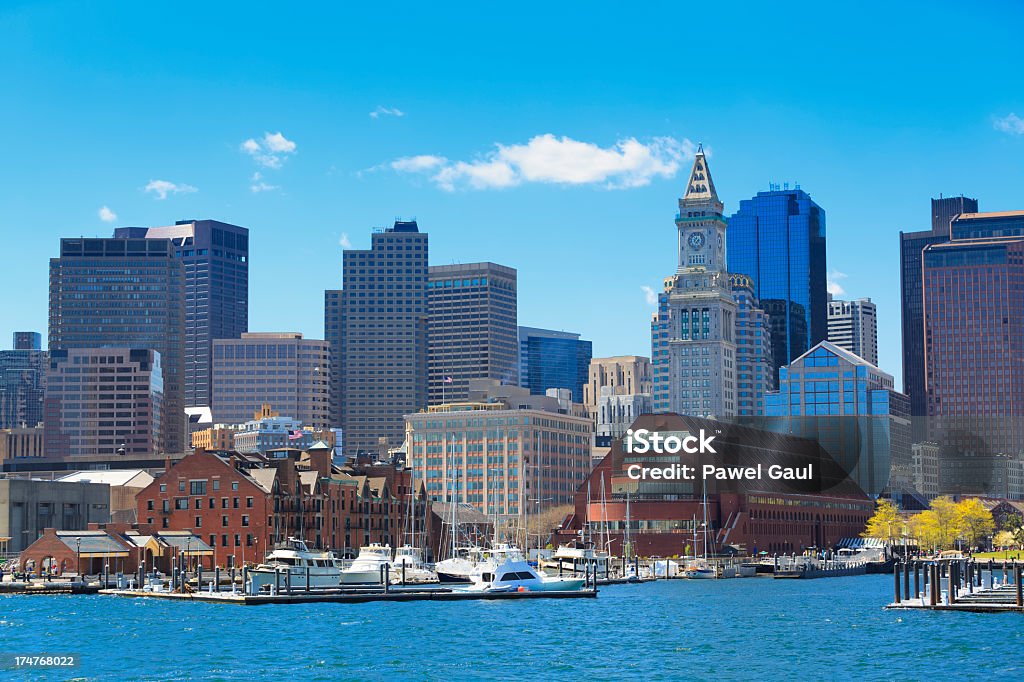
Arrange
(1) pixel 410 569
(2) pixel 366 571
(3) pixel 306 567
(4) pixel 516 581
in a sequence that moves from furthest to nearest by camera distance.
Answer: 1. (1) pixel 410 569
2. (2) pixel 366 571
3. (4) pixel 516 581
4. (3) pixel 306 567

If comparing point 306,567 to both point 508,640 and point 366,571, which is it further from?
point 508,640

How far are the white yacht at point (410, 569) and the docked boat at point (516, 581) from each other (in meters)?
17.4

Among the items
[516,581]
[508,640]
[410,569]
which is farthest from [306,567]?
[508,640]

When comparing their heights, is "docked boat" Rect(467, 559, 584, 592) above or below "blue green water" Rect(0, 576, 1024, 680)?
above

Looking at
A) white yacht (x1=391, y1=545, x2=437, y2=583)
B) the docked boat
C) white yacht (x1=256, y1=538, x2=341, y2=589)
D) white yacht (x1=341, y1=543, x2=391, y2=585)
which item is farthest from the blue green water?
white yacht (x1=391, y1=545, x2=437, y2=583)

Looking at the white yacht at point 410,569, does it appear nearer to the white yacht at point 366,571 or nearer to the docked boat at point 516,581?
the white yacht at point 366,571

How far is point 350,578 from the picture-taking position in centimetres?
15600

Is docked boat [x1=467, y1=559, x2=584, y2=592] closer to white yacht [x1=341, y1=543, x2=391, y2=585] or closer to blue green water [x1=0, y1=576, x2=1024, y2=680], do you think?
blue green water [x1=0, y1=576, x2=1024, y2=680]

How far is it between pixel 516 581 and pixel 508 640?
148 ft

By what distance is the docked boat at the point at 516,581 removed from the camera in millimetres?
149875

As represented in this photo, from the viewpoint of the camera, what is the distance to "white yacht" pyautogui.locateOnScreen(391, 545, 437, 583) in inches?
6781

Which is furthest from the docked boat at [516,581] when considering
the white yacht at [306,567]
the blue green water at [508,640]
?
the white yacht at [306,567]

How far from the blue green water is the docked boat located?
5.49m

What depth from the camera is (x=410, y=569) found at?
176m
